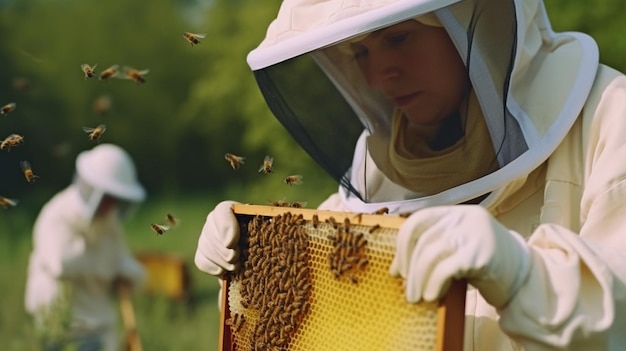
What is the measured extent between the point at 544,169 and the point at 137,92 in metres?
23.5

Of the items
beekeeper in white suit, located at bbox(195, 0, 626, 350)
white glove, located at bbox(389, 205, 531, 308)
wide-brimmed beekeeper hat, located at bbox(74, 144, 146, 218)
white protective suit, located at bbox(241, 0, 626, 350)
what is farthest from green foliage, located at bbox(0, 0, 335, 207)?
white glove, located at bbox(389, 205, 531, 308)

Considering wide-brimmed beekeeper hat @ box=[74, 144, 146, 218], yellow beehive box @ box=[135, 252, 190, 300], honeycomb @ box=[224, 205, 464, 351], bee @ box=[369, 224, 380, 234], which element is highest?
wide-brimmed beekeeper hat @ box=[74, 144, 146, 218]

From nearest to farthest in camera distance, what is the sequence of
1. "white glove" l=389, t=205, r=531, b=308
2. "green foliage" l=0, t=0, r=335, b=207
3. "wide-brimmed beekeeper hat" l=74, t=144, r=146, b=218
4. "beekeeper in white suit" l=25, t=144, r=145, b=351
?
"white glove" l=389, t=205, r=531, b=308 → "beekeeper in white suit" l=25, t=144, r=145, b=351 → "wide-brimmed beekeeper hat" l=74, t=144, r=146, b=218 → "green foliage" l=0, t=0, r=335, b=207

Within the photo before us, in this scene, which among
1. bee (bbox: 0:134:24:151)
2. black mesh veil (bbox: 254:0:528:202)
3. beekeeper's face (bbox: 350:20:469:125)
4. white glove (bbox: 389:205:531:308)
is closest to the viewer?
white glove (bbox: 389:205:531:308)

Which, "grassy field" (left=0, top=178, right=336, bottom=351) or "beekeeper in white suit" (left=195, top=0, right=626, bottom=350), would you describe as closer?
"beekeeper in white suit" (left=195, top=0, right=626, bottom=350)

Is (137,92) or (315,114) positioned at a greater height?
(137,92)

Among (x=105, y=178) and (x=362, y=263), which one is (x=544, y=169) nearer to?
(x=362, y=263)

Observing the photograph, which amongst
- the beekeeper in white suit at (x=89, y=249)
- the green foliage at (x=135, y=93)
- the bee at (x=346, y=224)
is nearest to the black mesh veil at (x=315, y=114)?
the bee at (x=346, y=224)

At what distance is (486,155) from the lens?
2.49 m

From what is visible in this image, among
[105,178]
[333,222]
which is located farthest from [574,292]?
[105,178]

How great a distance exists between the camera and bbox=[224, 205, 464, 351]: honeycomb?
1949mm

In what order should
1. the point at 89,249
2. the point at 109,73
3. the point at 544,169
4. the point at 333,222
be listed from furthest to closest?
1. the point at 89,249
2. the point at 109,73
3. the point at 544,169
4. the point at 333,222

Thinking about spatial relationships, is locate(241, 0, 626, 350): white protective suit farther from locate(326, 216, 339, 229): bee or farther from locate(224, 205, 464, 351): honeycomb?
locate(326, 216, 339, 229): bee

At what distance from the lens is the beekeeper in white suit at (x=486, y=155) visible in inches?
72.0
